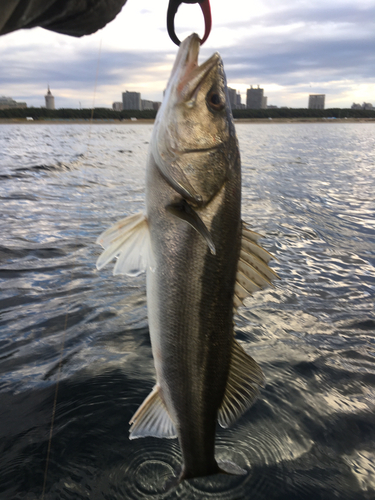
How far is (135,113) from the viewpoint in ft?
269

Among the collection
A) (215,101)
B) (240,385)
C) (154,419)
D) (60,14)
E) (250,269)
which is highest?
(60,14)

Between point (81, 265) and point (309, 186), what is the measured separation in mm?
15400

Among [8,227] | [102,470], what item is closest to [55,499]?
[102,470]

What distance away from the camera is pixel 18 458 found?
3.50 metres

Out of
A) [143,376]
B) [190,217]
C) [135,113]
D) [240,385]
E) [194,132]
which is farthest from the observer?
[135,113]

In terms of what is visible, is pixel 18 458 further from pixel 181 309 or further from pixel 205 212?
pixel 205 212

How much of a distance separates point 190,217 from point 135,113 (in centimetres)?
8532

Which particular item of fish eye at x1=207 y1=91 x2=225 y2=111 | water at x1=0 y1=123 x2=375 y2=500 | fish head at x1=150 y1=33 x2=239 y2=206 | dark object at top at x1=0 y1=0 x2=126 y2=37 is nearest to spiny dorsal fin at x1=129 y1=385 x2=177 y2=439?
water at x1=0 y1=123 x2=375 y2=500

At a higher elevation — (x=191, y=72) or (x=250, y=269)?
(x=191, y=72)

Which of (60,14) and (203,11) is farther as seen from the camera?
(203,11)

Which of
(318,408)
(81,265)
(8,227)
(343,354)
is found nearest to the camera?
(318,408)

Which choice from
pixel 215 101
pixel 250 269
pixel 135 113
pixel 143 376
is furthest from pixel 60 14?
pixel 135 113

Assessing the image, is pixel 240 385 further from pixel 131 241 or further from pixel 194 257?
pixel 131 241

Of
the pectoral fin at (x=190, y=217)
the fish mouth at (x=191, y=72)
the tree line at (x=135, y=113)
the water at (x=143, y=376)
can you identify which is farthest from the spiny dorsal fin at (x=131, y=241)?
the tree line at (x=135, y=113)
